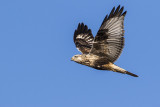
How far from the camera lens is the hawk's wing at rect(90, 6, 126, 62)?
10.7 m

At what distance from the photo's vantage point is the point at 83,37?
14133 millimetres

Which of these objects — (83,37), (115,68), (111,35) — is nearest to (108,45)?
(111,35)

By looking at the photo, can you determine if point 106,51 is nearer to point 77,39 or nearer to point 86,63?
point 86,63

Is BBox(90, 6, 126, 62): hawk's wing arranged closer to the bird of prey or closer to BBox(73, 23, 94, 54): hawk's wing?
the bird of prey

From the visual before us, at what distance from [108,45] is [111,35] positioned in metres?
0.34

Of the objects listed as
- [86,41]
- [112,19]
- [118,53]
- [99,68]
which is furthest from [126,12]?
[86,41]

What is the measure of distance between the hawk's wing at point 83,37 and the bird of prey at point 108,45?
193 cm

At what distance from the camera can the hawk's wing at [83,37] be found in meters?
13.7

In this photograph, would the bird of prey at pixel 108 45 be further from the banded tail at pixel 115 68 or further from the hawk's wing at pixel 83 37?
the hawk's wing at pixel 83 37

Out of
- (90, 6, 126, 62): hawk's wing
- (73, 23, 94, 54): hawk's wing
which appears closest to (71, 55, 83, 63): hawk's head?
(90, 6, 126, 62): hawk's wing

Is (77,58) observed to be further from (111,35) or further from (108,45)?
(111,35)

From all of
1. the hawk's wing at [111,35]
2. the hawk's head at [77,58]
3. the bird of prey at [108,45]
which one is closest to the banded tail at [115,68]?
the bird of prey at [108,45]

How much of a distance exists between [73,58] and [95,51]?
1012 millimetres

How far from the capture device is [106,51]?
36.8ft
